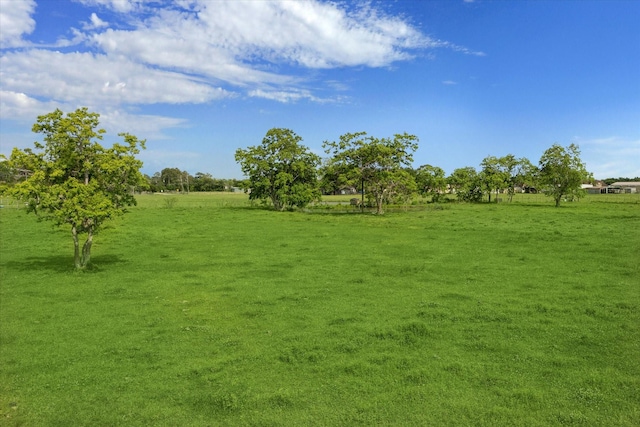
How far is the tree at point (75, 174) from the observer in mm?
14664

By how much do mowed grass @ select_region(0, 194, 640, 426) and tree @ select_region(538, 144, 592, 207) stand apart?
38791mm

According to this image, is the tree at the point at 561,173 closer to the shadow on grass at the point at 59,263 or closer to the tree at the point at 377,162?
the tree at the point at 377,162

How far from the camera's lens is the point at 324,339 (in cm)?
920

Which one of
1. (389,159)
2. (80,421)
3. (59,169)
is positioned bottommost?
(80,421)

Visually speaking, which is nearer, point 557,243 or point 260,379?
point 260,379

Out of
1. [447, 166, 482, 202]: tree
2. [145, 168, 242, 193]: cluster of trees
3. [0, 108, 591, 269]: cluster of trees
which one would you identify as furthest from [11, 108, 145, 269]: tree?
[145, 168, 242, 193]: cluster of trees

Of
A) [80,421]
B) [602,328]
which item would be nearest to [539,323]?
[602,328]

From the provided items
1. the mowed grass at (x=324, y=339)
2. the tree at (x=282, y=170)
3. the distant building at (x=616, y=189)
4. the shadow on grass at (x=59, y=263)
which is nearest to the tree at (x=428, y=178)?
the tree at (x=282, y=170)

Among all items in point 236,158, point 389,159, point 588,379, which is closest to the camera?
point 588,379

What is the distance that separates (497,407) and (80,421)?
6.25m

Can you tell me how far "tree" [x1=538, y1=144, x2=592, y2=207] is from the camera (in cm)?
5288

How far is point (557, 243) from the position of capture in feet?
70.7

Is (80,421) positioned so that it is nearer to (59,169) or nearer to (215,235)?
(59,169)

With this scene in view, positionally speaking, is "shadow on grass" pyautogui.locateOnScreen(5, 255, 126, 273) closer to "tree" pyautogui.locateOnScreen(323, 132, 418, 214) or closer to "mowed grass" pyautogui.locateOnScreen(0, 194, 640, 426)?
"mowed grass" pyautogui.locateOnScreen(0, 194, 640, 426)
